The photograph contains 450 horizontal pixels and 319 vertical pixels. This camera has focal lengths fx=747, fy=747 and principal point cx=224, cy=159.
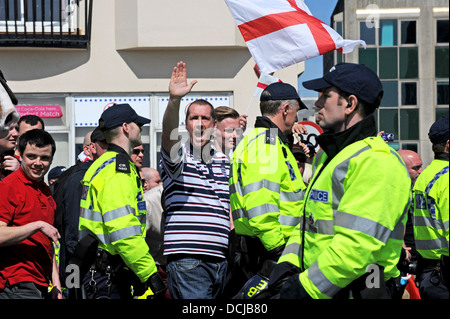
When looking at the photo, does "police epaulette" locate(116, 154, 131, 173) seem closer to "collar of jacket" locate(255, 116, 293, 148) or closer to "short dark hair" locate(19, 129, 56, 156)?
"short dark hair" locate(19, 129, 56, 156)

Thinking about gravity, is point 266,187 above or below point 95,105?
below

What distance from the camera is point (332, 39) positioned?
23.7 ft

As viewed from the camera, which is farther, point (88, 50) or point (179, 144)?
point (88, 50)

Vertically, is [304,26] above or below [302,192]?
above

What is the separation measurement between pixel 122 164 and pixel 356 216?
229 cm

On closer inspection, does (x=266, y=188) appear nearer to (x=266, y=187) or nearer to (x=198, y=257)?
(x=266, y=187)

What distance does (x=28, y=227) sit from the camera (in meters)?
5.22

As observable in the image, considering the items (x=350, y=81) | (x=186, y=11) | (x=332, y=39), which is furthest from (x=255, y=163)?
(x=186, y=11)

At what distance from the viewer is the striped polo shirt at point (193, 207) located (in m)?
5.69

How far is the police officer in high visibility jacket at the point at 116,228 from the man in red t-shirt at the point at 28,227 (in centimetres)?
34

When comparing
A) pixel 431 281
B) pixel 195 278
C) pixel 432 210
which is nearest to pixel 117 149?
pixel 195 278

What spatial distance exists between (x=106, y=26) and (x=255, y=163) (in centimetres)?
1034
